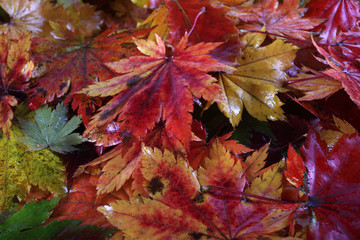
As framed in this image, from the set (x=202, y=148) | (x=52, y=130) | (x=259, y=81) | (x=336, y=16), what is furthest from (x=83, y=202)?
(x=336, y=16)

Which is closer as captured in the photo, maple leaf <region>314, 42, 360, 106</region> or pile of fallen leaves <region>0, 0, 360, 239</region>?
pile of fallen leaves <region>0, 0, 360, 239</region>

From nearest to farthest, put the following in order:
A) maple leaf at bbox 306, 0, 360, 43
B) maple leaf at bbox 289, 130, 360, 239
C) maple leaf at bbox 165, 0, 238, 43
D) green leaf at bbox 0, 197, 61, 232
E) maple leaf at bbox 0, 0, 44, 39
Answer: maple leaf at bbox 289, 130, 360, 239 → green leaf at bbox 0, 197, 61, 232 → maple leaf at bbox 165, 0, 238, 43 → maple leaf at bbox 306, 0, 360, 43 → maple leaf at bbox 0, 0, 44, 39

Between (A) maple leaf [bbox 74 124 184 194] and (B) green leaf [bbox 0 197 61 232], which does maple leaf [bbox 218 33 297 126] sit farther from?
(B) green leaf [bbox 0 197 61 232]

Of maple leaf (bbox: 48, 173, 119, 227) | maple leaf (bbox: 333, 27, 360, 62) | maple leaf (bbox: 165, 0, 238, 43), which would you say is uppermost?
maple leaf (bbox: 165, 0, 238, 43)

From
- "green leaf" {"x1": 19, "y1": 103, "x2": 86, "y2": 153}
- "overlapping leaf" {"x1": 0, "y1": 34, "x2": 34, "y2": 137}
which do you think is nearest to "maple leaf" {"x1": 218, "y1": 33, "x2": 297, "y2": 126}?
"green leaf" {"x1": 19, "y1": 103, "x2": 86, "y2": 153}

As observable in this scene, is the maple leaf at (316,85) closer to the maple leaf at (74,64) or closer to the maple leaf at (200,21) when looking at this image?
the maple leaf at (200,21)

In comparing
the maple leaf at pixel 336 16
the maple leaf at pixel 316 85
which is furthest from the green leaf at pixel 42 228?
the maple leaf at pixel 336 16

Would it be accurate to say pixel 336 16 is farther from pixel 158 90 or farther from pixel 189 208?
pixel 189 208
